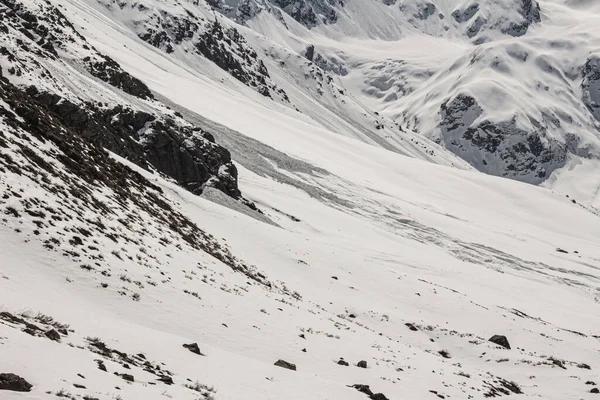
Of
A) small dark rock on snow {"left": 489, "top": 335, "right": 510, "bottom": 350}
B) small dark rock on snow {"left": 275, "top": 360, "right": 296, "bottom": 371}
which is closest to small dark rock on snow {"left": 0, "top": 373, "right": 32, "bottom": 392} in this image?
small dark rock on snow {"left": 275, "top": 360, "right": 296, "bottom": 371}

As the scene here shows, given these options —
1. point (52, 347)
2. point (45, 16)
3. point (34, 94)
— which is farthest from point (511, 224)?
point (52, 347)

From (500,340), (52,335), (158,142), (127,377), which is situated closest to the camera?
(127,377)

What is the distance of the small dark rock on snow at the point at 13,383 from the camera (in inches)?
356

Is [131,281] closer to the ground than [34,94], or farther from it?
closer to the ground

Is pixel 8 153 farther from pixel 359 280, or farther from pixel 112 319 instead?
pixel 359 280

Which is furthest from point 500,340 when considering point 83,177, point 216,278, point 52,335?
point 52,335

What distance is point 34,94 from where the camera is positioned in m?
36.3

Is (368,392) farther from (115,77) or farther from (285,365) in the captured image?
(115,77)

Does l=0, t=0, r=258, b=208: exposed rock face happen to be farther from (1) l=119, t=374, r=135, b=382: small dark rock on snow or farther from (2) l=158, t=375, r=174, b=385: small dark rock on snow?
(1) l=119, t=374, r=135, b=382: small dark rock on snow

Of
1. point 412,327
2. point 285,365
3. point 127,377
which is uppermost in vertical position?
point 127,377

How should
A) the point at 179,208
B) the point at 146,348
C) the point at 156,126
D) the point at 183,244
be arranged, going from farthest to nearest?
the point at 156,126
the point at 179,208
the point at 183,244
the point at 146,348

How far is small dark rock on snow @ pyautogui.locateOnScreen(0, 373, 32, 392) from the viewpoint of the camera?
356 inches

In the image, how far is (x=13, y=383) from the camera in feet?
30.0

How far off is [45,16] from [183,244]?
44.2 meters
